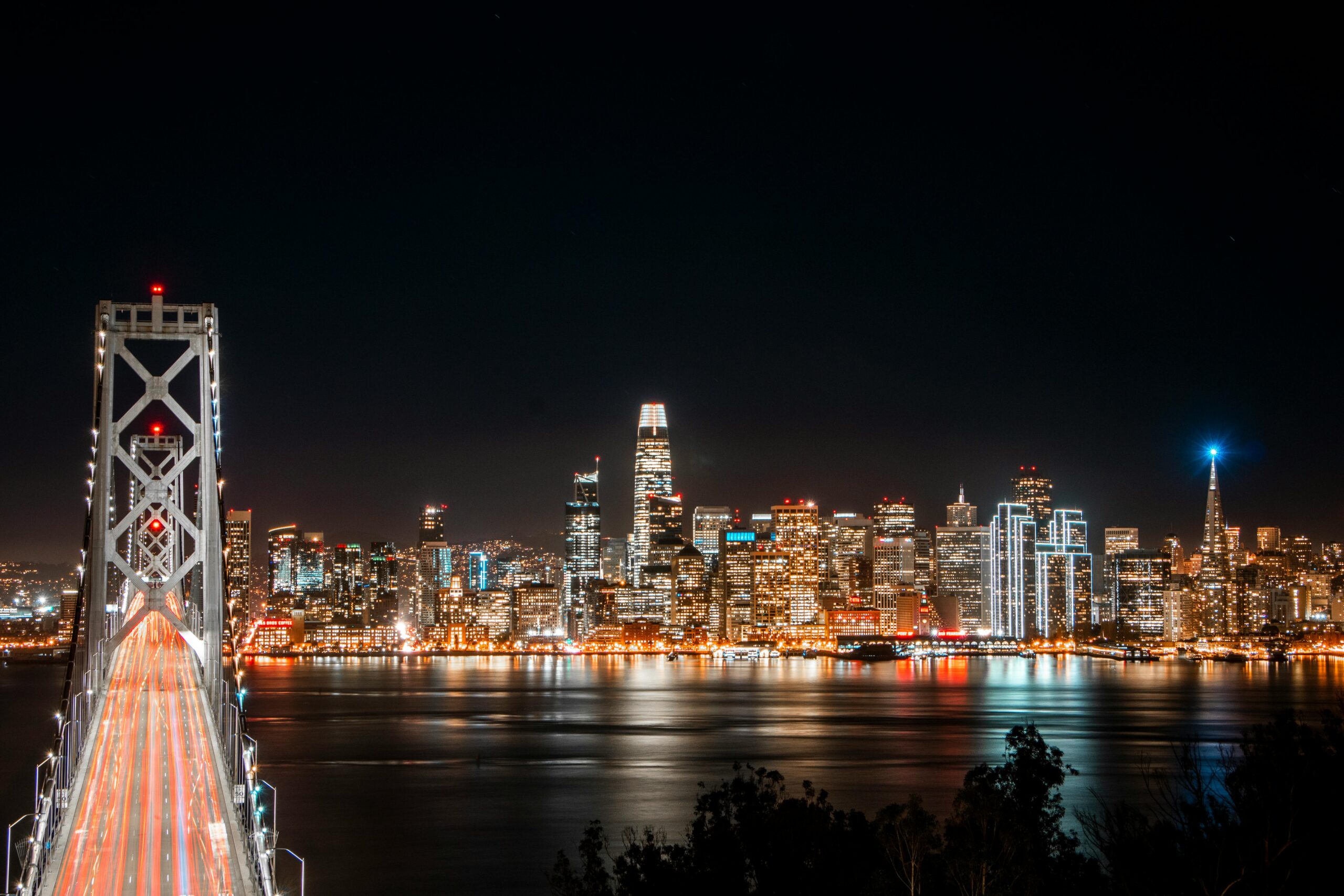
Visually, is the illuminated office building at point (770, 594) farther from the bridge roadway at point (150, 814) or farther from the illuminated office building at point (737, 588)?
the bridge roadway at point (150, 814)

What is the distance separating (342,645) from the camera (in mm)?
158000

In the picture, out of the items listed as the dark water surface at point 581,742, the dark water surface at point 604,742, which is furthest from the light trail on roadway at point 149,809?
the dark water surface at point 604,742

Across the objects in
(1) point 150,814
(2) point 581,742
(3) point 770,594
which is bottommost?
(2) point 581,742

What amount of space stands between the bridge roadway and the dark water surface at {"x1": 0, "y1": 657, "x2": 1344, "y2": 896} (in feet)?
11.9

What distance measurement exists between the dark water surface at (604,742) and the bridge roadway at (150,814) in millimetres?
4126

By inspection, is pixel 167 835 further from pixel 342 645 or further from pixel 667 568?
pixel 667 568

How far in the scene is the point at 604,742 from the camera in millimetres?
52219

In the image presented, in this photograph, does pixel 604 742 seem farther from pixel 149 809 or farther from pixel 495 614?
pixel 495 614

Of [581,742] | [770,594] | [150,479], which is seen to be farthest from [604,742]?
[770,594]

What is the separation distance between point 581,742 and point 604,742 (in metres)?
0.92

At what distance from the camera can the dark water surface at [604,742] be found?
1233 inches

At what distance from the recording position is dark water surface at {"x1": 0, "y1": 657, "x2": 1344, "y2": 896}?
31281 mm

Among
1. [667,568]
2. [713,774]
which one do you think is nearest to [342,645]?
[667,568]

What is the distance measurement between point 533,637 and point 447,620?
10199 mm
